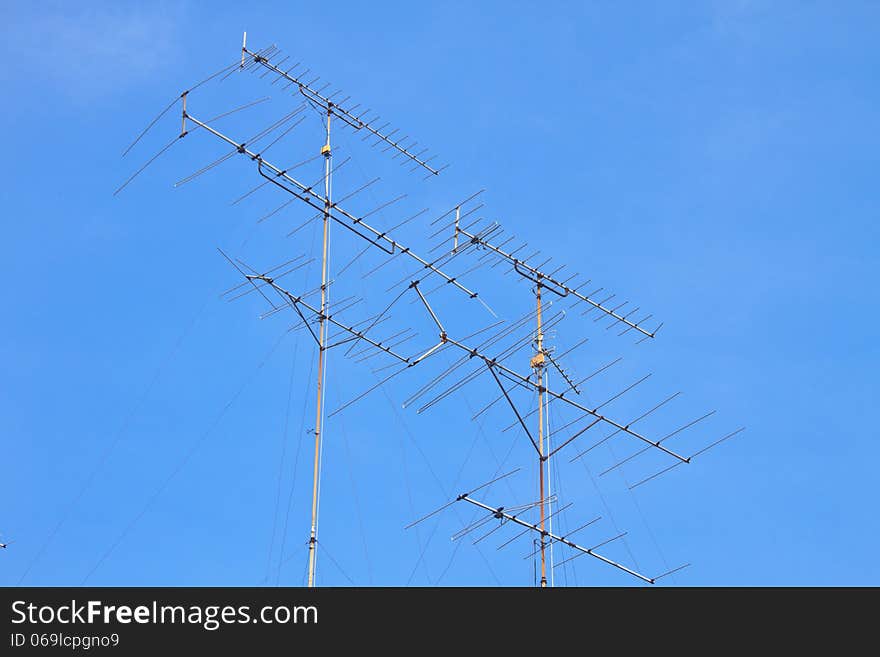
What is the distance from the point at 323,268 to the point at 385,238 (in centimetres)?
130
